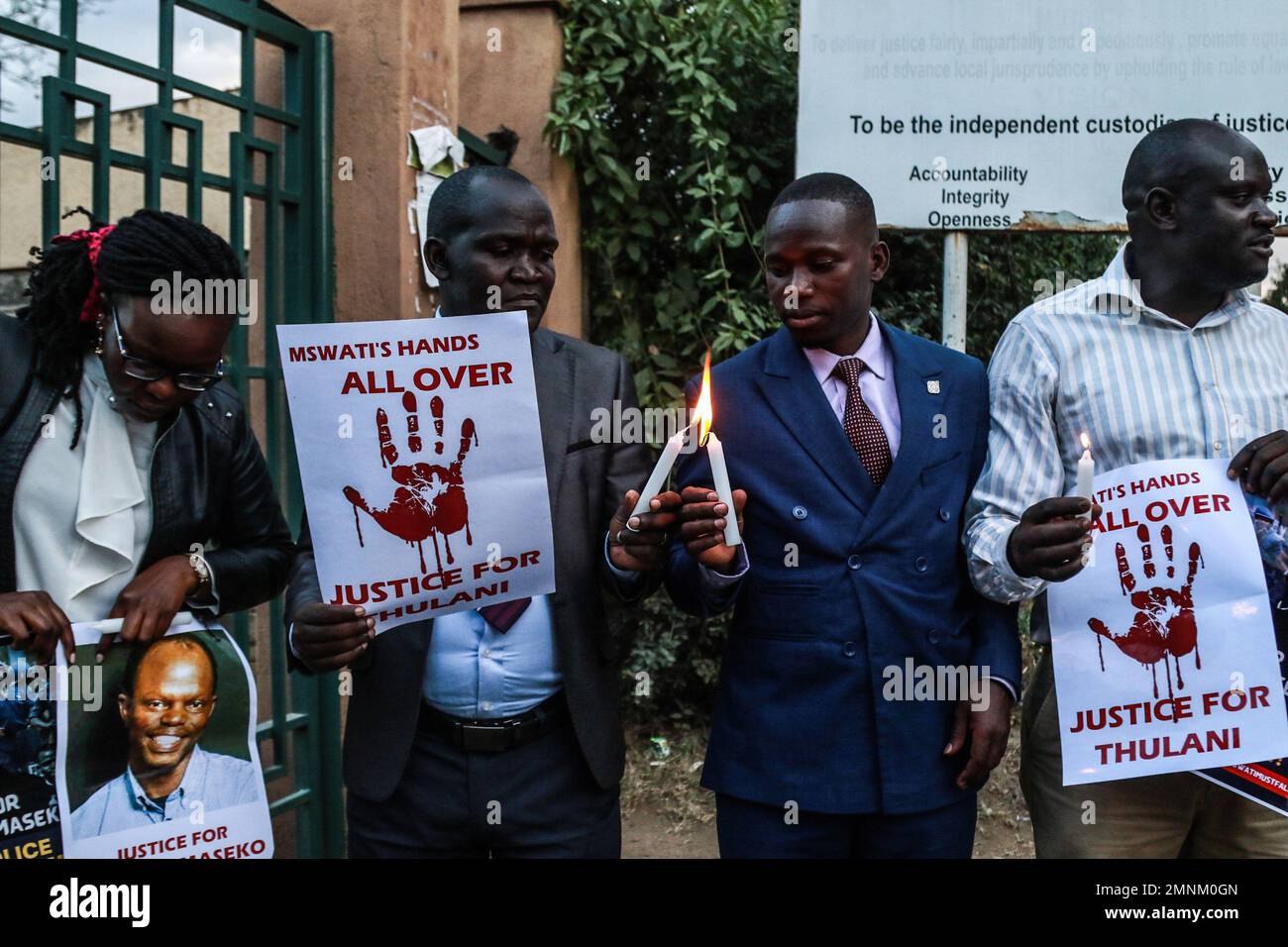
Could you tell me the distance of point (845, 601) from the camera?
224 cm

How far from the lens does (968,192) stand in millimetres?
4328

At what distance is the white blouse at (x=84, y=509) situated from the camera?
2008 millimetres

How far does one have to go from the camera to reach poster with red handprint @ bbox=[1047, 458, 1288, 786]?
2182mm

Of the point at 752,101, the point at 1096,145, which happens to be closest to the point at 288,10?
the point at 752,101

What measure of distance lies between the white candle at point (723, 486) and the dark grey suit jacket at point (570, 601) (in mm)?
325

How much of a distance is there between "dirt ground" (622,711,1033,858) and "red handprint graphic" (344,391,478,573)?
9.36 feet

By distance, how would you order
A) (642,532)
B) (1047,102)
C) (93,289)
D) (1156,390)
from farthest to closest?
(1047,102)
(1156,390)
(93,289)
(642,532)

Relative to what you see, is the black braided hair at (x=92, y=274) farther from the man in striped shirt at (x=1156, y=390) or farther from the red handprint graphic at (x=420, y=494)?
the man in striped shirt at (x=1156, y=390)

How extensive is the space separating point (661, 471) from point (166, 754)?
1079mm

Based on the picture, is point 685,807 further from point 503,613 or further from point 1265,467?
point 1265,467

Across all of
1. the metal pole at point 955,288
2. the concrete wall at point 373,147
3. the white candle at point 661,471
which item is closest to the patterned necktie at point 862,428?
the white candle at point 661,471

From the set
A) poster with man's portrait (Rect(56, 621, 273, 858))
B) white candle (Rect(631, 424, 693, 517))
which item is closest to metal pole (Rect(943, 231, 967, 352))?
white candle (Rect(631, 424, 693, 517))

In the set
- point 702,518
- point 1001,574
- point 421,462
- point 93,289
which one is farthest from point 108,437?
point 1001,574

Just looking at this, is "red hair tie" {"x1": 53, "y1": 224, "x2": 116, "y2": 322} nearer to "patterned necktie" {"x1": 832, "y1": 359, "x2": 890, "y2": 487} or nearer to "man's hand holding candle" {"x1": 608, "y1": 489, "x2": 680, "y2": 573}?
"man's hand holding candle" {"x1": 608, "y1": 489, "x2": 680, "y2": 573}
